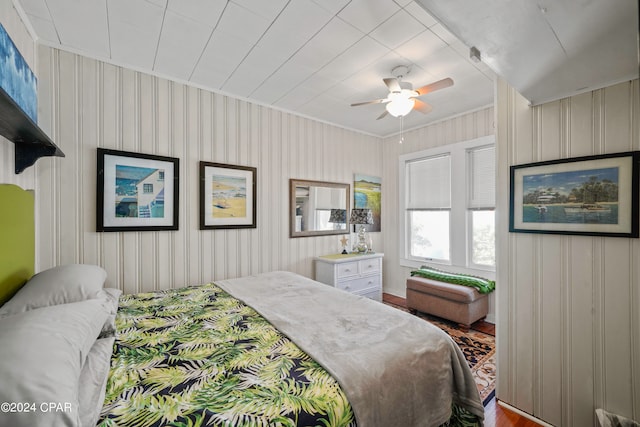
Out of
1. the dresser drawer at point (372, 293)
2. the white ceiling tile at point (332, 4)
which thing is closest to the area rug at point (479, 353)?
the dresser drawer at point (372, 293)

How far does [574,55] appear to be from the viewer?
128cm

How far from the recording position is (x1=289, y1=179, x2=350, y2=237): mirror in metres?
3.62

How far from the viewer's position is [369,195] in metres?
4.55

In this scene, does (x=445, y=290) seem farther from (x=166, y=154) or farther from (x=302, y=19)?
(x=166, y=154)

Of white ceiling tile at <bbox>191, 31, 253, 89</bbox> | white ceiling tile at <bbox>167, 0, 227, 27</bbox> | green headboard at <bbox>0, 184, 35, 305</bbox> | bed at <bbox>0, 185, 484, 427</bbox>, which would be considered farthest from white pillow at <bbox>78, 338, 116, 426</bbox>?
white ceiling tile at <bbox>191, 31, 253, 89</bbox>

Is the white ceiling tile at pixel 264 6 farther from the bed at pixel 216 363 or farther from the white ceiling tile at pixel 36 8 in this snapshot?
the bed at pixel 216 363

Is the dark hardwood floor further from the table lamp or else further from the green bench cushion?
the table lamp

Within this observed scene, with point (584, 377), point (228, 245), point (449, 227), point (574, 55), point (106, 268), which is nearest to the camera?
point (574, 55)

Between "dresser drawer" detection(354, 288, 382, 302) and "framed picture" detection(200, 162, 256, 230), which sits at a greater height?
"framed picture" detection(200, 162, 256, 230)

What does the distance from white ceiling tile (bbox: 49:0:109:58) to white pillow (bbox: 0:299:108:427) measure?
2.00 m

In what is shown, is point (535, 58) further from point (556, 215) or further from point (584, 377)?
point (584, 377)

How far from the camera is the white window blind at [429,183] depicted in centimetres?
396

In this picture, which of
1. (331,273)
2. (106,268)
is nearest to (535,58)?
(331,273)

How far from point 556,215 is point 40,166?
3.87 meters
